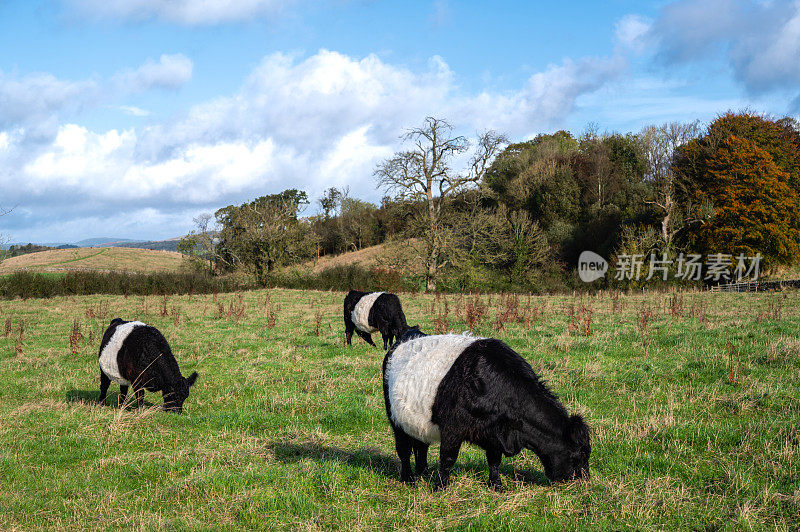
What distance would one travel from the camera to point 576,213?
54.5m

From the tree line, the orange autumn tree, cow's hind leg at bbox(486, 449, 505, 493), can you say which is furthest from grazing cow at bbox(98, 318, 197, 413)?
the orange autumn tree

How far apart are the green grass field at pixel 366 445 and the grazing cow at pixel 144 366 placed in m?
0.45

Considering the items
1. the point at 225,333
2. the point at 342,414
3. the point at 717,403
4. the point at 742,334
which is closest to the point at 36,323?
the point at 225,333

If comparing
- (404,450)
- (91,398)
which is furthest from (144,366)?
(404,450)

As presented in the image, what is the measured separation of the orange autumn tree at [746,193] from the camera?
3644 centimetres

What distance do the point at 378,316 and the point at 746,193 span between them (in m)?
36.3

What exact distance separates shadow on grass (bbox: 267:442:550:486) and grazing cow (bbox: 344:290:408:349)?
7.08 meters

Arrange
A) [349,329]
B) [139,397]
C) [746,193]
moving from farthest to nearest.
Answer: [746,193]
[349,329]
[139,397]

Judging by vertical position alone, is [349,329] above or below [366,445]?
above

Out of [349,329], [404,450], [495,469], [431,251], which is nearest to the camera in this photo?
[495,469]

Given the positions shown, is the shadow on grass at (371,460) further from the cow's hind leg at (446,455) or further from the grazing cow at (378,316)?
the grazing cow at (378,316)

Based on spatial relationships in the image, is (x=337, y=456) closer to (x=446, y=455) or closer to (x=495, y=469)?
(x=446, y=455)

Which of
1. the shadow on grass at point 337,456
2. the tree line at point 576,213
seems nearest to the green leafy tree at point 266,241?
the tree line at point 576,213

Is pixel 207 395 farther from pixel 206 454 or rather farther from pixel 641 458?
pixel 641 458
